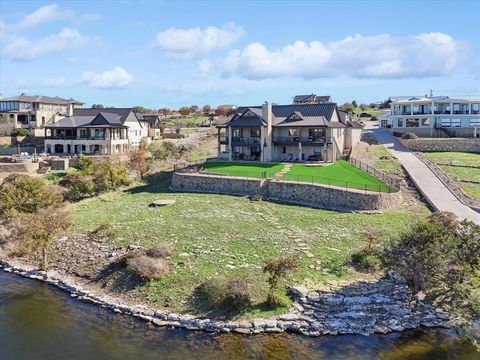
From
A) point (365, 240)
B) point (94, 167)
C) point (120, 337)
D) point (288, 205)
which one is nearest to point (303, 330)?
point (120, 337)

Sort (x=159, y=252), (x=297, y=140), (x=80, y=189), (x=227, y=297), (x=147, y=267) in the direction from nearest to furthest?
(x=227, y=297) < (x=147, y=267) < (x=159, y=252) < (x=80, y=189) < (x=297, y=140)

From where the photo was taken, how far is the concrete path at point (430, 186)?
40.1 m

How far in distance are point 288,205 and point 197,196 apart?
400 inches

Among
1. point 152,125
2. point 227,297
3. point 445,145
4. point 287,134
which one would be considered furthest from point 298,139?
point 152,125

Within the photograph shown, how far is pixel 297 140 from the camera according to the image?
60.2m

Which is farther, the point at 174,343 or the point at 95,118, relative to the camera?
the point at 95,118

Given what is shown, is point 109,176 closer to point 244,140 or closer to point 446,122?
point 244,140

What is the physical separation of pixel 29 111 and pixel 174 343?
7619 centimetres

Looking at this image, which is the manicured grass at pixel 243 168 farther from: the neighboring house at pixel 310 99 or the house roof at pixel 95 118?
the neighboring house at pixel 310 99

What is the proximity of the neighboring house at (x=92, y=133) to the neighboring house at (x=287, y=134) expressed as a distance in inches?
797

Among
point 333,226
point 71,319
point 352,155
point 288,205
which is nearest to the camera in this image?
point 71,319

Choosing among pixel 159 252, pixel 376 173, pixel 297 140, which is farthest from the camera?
pixel 297 140

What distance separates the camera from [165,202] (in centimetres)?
4697

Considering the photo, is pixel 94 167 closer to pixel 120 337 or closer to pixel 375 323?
pixel 120 337
